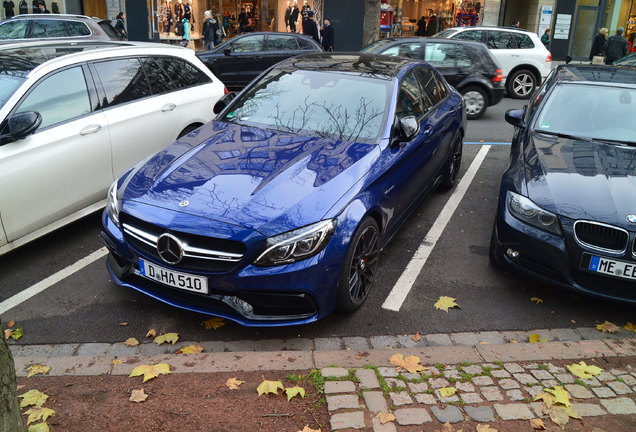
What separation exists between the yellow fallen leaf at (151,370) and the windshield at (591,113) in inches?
168

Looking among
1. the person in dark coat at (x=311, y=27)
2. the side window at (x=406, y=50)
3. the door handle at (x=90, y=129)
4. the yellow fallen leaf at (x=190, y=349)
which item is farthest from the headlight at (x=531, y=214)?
the person in dark coat at (x=311, y=27)

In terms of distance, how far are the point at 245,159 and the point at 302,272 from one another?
1.20 metres

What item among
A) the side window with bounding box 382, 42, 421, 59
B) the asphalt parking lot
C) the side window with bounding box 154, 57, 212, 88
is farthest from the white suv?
the asphalt parking lot

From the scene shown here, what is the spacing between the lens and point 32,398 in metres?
3.37

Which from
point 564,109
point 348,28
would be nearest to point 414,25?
point 348,28

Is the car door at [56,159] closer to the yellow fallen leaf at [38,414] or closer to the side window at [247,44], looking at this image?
the yellow fallen leaf at [38,414]

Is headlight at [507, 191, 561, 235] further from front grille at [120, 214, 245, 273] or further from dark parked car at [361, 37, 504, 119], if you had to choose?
dark parked car at [361, 37, 504, 119]

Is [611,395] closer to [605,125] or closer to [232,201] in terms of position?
[232,201]

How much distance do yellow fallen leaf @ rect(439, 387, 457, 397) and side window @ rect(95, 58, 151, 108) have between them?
420 cm

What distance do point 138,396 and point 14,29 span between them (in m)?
12.3

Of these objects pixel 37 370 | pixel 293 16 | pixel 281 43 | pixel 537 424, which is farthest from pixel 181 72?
pixel 293 16

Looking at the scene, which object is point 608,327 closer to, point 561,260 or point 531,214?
point 561,260

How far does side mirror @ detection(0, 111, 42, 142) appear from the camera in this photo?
471cm

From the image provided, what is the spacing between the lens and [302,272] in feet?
12.5
